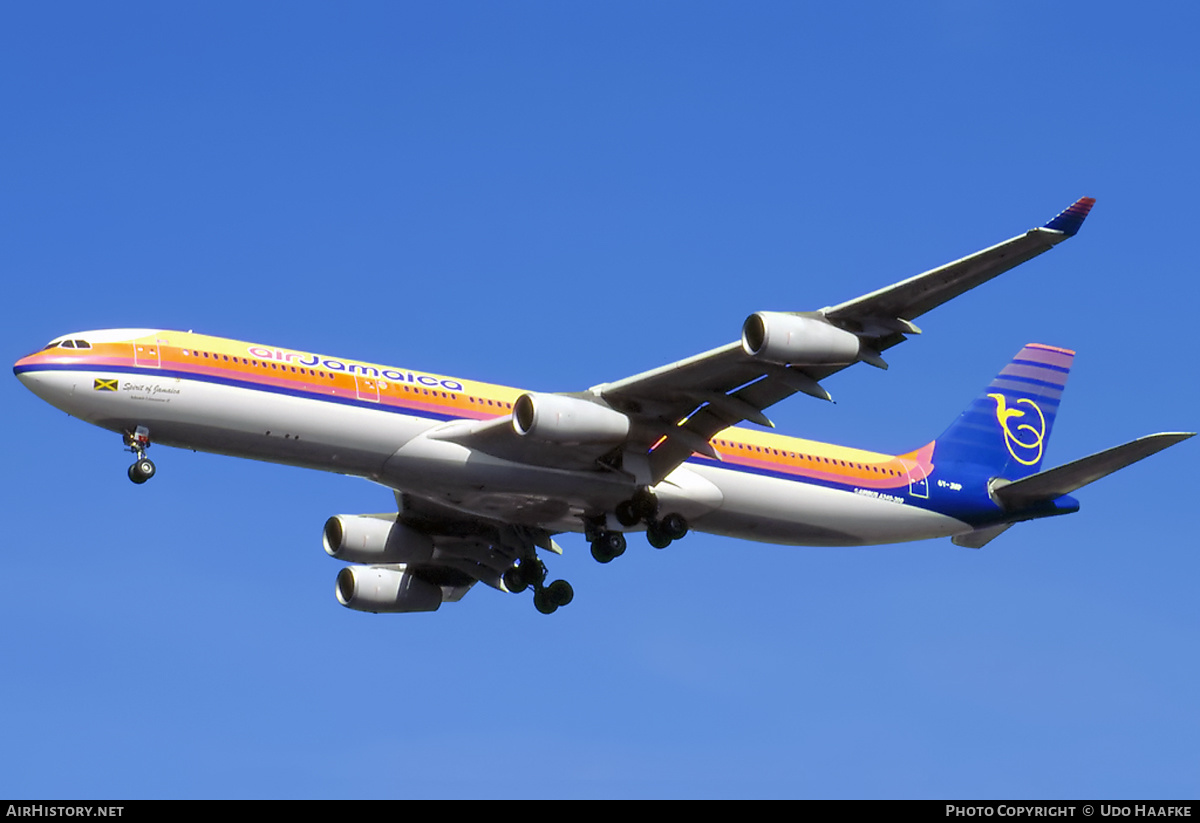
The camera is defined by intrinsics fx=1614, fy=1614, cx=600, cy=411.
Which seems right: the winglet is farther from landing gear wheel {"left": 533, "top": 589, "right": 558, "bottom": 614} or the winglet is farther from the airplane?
landing gear wheel {"left": 533, "top": 589, "right": 558, "bottom": 614}

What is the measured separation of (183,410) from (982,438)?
24.1m

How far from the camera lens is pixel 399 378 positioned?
39.2 meters

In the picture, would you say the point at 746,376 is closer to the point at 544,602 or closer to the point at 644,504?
the point at 644,504

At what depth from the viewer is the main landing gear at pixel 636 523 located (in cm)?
4091

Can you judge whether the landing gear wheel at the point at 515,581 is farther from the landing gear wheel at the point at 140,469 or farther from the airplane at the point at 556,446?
the landing gear wheel at the point at 140,469

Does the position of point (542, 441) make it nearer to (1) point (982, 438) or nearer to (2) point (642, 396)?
(2) point (642, 396)

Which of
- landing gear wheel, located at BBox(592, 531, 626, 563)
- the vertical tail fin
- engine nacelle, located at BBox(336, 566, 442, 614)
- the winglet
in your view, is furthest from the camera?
the vertical tail fin

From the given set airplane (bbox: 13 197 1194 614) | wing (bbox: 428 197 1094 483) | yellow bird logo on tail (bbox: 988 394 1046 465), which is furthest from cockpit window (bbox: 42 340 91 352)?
yellow bird logo on tail (bbox: 988 394 1046 465)

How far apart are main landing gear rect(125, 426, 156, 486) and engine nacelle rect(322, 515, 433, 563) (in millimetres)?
7788

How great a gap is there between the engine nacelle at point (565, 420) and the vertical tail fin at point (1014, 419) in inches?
519

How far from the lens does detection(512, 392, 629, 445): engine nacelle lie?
3759 cm

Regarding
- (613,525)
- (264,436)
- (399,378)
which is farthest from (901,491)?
(264,436)

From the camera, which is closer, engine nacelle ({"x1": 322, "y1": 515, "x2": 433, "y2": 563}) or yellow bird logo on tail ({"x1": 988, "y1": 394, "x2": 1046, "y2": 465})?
engine nacelle ({"x1": 322, "y1": 515, "x2": 433, "y2": 563})

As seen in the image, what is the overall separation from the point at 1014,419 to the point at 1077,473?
638 cm
